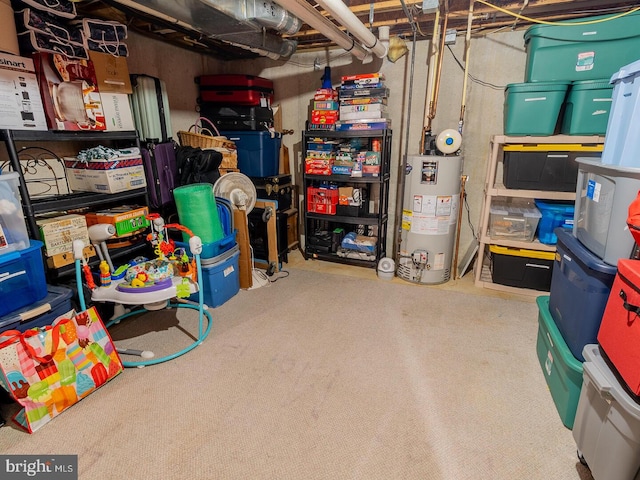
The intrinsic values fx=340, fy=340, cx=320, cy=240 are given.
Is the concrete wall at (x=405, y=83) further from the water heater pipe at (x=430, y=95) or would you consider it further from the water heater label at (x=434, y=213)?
the water heater label at (x=434, y=213)

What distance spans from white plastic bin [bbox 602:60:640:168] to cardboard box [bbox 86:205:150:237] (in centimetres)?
281

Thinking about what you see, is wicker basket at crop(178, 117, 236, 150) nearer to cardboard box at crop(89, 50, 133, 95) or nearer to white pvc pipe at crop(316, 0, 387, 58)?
cardboard box at crop(89, 50, 133, 95)

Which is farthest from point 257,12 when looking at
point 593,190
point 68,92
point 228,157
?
point 593,190

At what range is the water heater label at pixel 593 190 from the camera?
1.53 metres

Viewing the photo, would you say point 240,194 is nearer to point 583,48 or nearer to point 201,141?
point 201,141

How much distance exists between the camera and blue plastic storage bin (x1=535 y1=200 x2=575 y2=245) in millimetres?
2668

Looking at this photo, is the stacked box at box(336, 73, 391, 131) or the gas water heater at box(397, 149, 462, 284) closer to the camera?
the gas water heater at box(397, 149, 462, 284)

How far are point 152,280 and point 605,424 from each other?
222cm

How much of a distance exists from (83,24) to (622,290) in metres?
3.03

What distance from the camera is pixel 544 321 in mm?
1891

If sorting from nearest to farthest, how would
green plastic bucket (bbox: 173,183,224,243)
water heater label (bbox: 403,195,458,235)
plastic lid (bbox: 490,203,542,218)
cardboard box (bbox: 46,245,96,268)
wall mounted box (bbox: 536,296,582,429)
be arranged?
1. wall mounted box (bbox: 536,296,582,429)
2. cardboard box (bbox: 46,245,96,268)
3. green plastic bucket (bbox: 173,183,224,243)
4. plastic lid (bbox: 490,203,542,218)
5. water heater label (bbox: 403,195,458,235)

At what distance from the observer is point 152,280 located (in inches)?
79.7

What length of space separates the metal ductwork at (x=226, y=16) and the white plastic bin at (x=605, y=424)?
247 centimetres

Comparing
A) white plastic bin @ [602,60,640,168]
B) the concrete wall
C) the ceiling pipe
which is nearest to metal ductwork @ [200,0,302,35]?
the ceiling pipe
